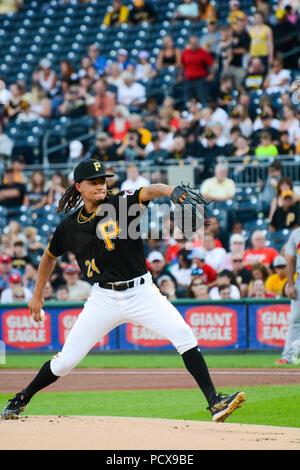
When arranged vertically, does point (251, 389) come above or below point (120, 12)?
below

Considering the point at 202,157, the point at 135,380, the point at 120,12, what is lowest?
the point at 135,380

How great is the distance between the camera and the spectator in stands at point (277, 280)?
Answer: 512 inches

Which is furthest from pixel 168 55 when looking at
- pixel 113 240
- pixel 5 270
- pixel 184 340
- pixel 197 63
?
pixel 184 340

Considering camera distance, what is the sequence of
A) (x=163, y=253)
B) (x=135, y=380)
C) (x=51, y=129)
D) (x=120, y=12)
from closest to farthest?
(x=135, y=380) → (x=163, y=253) → (x=51, y=129) → (x=120, y=12)

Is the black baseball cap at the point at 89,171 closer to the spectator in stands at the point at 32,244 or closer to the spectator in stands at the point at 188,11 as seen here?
Answer: the spectator in stands at the point at 32,244

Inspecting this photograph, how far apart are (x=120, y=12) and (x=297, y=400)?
15.9 meters

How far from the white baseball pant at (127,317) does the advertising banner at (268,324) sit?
269 inches

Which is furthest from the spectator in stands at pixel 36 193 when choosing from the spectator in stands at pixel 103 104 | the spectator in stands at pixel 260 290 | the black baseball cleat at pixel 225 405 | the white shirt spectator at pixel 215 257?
the black baseball cleat at pixel 225 405

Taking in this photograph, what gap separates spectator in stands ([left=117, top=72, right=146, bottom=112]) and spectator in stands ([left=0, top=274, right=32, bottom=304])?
5579 mm

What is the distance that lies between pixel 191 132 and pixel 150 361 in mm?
4998

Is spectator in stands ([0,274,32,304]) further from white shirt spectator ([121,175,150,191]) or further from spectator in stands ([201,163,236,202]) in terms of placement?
spectator in stands ([201,163,236,202])

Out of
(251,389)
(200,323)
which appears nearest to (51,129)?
(200,323)

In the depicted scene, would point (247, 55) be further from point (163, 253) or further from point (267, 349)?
point (267, 349)
